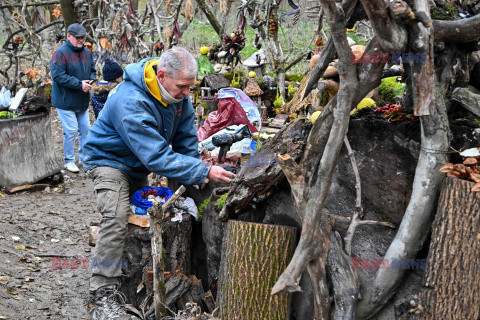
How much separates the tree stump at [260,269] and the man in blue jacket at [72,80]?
14.2 ft

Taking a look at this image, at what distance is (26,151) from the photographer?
21.1ft

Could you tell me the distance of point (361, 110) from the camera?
9.63ft

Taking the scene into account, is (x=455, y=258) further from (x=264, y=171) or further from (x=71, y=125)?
(x=71, y=125)

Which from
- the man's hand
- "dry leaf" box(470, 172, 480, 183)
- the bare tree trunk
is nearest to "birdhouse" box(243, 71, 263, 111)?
the man's hand

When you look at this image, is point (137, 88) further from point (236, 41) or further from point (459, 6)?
point (236, 41)

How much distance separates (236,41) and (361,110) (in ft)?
15.7

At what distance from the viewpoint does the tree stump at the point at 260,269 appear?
9.58 ft

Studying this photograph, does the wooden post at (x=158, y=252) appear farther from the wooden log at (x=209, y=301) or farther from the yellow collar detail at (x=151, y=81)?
the yellow collar detail at (x=151, y=81)

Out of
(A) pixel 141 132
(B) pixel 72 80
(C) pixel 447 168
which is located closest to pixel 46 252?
(A) pixel 141 132

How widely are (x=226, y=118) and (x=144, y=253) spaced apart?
2379 millimetres

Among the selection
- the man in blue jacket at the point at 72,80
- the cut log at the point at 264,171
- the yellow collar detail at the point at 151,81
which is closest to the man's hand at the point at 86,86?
the man in blue jacket at the point at 72,80

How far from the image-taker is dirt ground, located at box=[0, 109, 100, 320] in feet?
11.9

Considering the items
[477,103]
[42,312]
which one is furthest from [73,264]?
[477,103]

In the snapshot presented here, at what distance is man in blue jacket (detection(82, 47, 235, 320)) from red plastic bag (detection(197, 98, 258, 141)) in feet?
6.05
